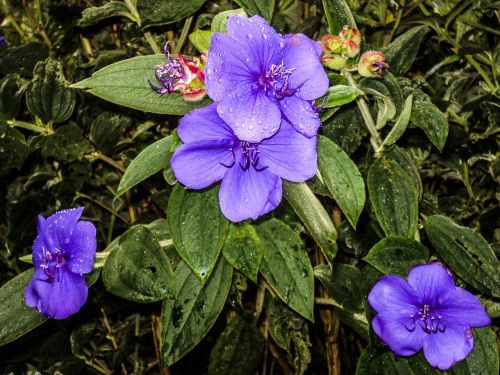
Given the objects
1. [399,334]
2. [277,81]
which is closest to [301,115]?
[277,81]

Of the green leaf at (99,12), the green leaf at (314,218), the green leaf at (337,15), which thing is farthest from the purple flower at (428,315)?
the green leaf at (99,12)

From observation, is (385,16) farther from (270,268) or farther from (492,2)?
(270,268)

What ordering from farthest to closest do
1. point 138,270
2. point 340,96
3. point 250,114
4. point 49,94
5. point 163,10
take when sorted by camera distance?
1. point 49,94
2. point 163,10
3. point 138,270
4. point 340,96
5. point 250,114

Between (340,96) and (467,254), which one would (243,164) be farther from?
(467,254)

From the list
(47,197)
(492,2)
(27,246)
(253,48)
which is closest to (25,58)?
(47,197)

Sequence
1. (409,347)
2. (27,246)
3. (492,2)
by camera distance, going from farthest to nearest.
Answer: (27,246) → (492,2) → (409,347)

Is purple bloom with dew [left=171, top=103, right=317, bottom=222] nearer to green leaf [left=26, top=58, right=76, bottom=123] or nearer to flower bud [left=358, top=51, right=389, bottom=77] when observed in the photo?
flower bud [left=358, top=51, right=389, bottom=77]
